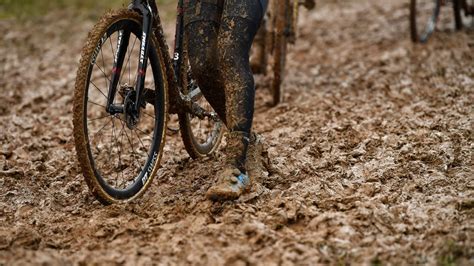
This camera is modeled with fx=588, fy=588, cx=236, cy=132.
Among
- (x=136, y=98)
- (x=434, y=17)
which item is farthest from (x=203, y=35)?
(x=434, y=17)

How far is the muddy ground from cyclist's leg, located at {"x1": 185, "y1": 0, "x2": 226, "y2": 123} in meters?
0.73

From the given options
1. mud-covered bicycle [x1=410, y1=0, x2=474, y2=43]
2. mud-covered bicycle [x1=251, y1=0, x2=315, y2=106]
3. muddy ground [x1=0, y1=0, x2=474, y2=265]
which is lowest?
muddy ground [x1=0, y1=0, x2=474, y2=265]

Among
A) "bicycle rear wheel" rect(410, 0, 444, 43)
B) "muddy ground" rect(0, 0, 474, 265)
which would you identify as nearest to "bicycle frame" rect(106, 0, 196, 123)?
"muddy ground" rect(0, 0, 474, 265)

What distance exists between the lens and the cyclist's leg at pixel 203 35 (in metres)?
3.51

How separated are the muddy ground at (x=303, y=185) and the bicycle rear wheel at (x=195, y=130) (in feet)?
0.38

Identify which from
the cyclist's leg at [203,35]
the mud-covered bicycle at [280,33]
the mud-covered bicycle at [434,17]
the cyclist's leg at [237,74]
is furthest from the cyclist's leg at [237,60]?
the mud-covered bicycle at [434,17]

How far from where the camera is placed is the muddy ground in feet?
9.15

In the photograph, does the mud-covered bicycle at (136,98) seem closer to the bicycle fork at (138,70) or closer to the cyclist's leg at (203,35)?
the bicycle fork at (138,70)

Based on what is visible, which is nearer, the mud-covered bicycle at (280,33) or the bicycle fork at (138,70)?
the bicycle fork at (138,70)

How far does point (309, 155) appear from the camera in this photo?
4.16 meters

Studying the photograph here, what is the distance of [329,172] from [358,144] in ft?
2.01

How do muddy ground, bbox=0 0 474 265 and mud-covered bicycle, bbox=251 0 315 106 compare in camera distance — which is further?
mud-covered bicycle, bbox=251 0 315 106

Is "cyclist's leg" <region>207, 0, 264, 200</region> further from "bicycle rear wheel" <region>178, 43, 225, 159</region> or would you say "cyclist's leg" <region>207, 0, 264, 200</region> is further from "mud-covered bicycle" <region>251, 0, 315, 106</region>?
"mud-covered bicycle" <region>251, 0, 315, 106</region>

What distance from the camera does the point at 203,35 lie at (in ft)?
11.5
